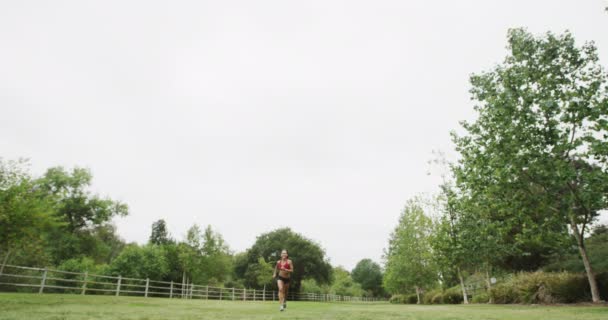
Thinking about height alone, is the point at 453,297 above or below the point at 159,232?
below

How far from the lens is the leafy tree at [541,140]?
39.1 ft

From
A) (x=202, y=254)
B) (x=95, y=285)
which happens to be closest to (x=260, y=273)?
(x=202, y=254)

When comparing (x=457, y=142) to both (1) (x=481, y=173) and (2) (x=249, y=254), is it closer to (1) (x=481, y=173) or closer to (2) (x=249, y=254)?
(1) (x=481, y=173)

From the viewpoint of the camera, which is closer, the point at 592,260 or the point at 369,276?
the point at 592,260

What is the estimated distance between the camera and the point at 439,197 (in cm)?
2661

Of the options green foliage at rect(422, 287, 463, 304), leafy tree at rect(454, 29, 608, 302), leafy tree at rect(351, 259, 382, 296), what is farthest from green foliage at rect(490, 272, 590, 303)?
leafy tree at rect(351, 259, 382, 296)

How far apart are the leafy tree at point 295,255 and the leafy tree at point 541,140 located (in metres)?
35.7

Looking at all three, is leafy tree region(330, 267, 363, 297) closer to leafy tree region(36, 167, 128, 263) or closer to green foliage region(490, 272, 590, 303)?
leafy tree region(36, 167, 128, 263)

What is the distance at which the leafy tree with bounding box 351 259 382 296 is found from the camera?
101m

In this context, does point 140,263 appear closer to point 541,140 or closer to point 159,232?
point 541,140

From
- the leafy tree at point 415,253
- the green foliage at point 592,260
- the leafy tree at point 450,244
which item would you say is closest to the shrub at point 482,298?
the leafy tree at point 450,244

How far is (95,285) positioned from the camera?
24.9 meters

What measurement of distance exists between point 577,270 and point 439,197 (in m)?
9.17

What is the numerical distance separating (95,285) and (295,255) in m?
26.9
